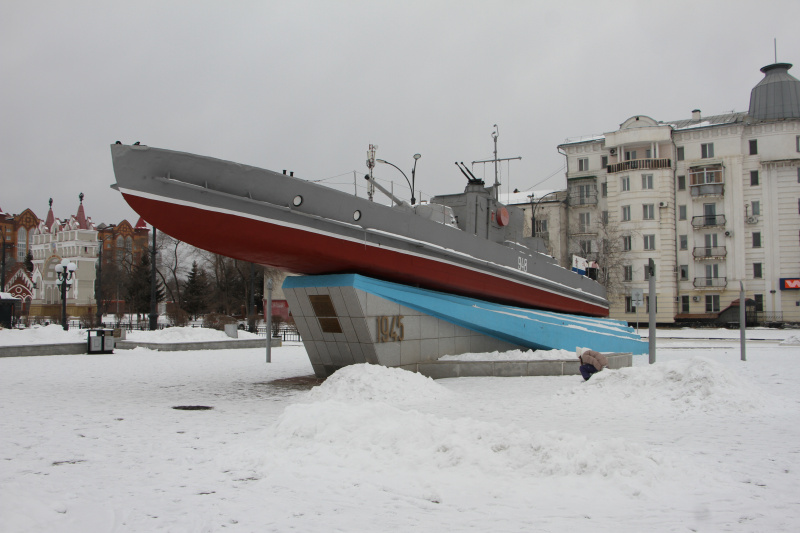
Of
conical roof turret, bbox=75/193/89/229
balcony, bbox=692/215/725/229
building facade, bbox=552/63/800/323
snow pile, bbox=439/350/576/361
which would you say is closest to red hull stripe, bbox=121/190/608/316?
snow pile, bbox=439/350/576/361

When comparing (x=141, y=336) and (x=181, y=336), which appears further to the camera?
(x=141, y=336)

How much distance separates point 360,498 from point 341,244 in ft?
23.8

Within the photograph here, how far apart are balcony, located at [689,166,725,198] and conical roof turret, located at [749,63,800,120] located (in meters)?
5.57

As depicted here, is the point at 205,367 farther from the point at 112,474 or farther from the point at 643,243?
the point at 643,243

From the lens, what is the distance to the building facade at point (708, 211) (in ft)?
135

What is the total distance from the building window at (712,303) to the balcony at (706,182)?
7.11 metres

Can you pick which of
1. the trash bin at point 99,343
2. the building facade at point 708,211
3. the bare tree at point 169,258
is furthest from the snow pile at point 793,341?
the bare tree at point 169,258

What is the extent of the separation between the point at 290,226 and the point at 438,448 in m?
6.11

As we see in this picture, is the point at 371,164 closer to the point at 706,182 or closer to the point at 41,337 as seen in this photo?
the point at 41,337

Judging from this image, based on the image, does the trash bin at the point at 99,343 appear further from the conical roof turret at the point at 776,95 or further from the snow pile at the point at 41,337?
the conical roof turret at the point at 776,95

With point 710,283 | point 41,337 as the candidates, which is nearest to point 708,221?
point 710,283

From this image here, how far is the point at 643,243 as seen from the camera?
43.5 metres

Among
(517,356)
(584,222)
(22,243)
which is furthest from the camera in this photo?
(22,243)

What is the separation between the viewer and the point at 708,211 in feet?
142
